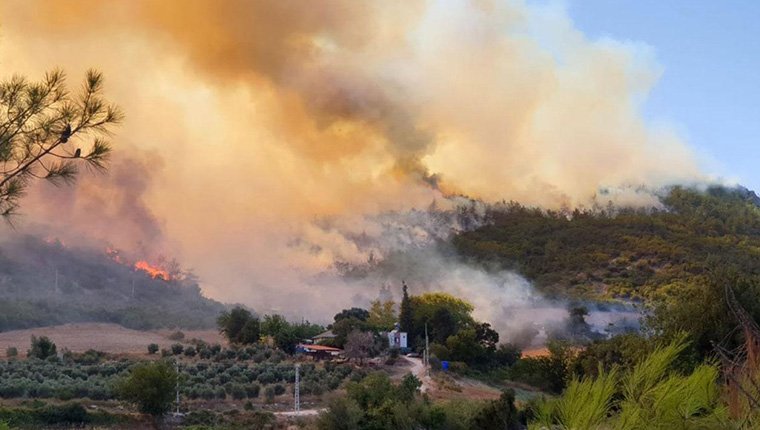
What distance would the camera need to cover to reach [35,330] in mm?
72188

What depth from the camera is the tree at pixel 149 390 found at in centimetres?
3372

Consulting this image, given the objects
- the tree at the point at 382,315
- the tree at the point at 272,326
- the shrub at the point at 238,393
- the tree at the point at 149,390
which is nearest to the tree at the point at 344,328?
the tree at the point at 382,315

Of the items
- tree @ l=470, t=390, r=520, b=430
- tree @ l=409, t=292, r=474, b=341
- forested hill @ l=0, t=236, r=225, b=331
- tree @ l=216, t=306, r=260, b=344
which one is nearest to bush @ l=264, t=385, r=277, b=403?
tree @ l=470, t=390, r=520, b=430

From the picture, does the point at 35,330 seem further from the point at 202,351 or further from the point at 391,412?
the point at 391,412

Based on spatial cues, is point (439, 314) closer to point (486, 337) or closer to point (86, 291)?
point (486, 337)

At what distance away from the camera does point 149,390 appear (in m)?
33.6

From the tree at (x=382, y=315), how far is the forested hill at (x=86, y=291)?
17.0 metres

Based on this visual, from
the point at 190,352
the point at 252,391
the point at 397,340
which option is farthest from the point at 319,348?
the point at 252,391

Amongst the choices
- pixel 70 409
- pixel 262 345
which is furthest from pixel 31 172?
pixel 262 345

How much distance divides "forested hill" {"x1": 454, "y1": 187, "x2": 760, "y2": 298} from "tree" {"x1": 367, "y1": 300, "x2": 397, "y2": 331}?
20.9 meters

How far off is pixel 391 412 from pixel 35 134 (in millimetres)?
19310

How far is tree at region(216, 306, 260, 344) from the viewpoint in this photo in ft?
222

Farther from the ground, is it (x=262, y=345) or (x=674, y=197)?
(x=674, y=197)

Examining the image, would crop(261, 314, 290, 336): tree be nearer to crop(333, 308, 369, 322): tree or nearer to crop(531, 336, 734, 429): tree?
crop(333, 308, 369, 322): tree
